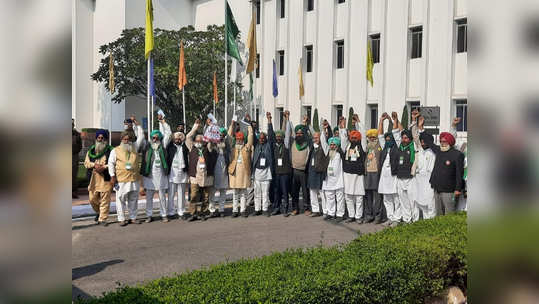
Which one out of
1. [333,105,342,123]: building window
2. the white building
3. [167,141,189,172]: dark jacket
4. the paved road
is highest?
the white building

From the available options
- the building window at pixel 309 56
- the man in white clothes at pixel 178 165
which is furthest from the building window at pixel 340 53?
the man in white clothes at pixel 178 165

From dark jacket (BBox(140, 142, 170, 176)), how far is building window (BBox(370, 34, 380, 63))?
50.4 ft

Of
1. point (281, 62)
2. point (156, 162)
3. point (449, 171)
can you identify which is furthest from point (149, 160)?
point (281, 62)

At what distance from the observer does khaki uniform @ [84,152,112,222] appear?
980 cm

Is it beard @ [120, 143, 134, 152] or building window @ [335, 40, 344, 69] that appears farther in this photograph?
building window @ [335, 40, 344, 69]

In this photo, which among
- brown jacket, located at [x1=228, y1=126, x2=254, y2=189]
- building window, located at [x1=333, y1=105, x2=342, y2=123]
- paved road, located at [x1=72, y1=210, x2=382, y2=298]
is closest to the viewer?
paved road, located at [x1=72, y1=210, x2=382, y2=298]

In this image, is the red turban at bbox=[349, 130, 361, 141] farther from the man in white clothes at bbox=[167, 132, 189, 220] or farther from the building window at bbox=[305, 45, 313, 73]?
the building window at bbox=[305, 45, 313, 73]

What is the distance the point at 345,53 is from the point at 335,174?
14.4 meters

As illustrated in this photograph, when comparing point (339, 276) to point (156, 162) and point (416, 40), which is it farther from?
point (416, 40)

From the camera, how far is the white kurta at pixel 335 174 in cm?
1084

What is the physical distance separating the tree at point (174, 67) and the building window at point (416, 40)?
10789mm

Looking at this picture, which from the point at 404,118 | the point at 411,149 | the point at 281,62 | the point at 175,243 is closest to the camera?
the point at 175,243

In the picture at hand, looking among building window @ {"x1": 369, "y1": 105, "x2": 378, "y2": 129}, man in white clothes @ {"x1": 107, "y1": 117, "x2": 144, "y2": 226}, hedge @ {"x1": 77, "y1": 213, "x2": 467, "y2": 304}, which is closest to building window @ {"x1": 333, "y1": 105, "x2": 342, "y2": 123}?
building window @ {"x1": 369, "y1": 105, "x2": 378, "y2": 129}

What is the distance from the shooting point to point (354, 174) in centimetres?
1060
